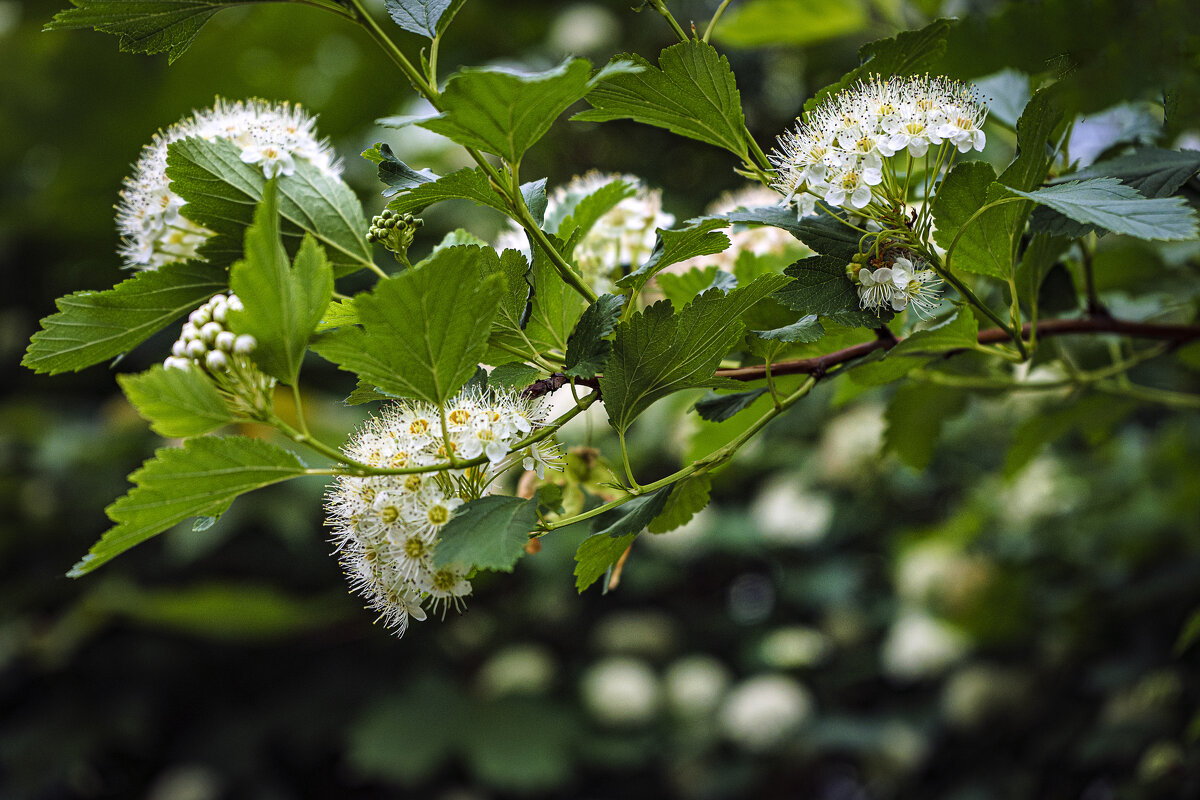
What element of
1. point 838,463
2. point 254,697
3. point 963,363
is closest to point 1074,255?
point 963,363

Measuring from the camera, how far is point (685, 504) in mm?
396

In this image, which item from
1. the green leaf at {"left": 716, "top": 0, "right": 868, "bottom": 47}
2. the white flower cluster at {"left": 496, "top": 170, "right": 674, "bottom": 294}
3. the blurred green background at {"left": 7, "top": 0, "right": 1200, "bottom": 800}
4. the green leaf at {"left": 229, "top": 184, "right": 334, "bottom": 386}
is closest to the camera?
the green leaf at {"left": 229, "top": 184, "right": 334, "bottom": 386}

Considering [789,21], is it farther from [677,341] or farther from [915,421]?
[677,341]

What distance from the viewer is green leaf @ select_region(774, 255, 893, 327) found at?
0.35m

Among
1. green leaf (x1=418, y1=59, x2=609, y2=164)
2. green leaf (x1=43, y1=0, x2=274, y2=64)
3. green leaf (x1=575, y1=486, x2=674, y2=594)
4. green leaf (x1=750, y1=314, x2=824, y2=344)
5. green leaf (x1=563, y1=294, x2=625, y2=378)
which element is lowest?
green leaf (x1=575, y1=486, x2=674, y2=594)

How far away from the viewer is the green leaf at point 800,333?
35 cm

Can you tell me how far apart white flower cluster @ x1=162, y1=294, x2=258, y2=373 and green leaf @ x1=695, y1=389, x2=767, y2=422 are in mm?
207

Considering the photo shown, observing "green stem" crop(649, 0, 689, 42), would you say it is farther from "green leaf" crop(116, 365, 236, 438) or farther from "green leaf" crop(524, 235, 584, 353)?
"green leaf" crop(116, 365, 236, 438)

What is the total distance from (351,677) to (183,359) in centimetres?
187

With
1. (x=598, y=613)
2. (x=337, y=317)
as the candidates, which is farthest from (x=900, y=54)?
(x=598, y=613)

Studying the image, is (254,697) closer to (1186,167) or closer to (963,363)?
(963,363)

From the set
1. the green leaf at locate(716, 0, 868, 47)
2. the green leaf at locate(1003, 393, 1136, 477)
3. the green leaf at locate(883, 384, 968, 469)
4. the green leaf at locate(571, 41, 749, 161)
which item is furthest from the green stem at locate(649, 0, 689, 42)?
the green leaf at locate(716, 0, 868, 47)

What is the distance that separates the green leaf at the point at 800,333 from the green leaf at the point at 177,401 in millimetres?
211

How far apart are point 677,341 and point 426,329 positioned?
4.0 inches
